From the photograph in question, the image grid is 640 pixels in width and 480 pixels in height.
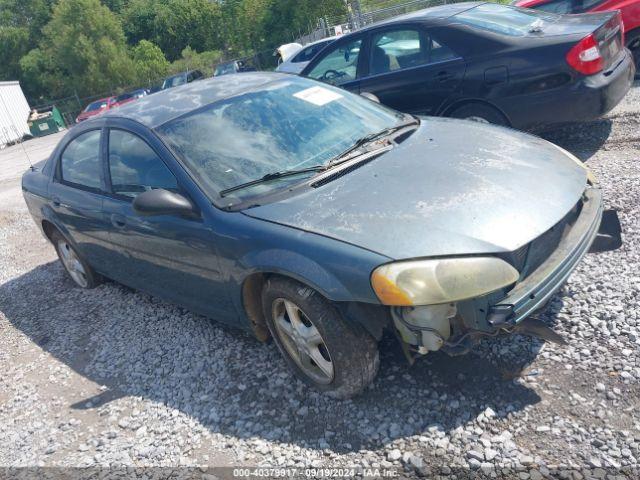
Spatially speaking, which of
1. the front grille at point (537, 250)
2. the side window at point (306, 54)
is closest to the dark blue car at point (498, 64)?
the front grille at point (537, 250)

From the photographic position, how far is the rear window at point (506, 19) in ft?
17.5

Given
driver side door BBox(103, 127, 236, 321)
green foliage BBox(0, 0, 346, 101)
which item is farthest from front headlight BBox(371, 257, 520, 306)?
green foliage BBox(0, 0, 346, 101)

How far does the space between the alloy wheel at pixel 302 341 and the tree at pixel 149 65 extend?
142ft

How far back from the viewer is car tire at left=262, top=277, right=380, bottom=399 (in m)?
2.66

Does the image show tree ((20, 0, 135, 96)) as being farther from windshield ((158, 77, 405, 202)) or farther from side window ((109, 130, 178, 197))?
windshield ((158, 77, 405, 202))

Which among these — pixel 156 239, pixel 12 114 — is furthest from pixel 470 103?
pixel 12 114

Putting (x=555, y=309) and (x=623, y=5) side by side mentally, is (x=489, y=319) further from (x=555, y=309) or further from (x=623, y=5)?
(x=623, y=5)

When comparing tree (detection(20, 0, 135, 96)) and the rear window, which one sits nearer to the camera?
the rear window

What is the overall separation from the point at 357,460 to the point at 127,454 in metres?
1.32

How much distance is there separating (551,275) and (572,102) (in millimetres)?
3019

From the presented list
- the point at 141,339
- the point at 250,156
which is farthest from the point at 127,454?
the point at 250,156

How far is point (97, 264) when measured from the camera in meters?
4.61

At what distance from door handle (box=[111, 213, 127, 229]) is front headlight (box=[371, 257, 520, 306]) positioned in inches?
83.3

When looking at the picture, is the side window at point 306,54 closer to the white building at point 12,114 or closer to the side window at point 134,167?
the side window at point 134,167
